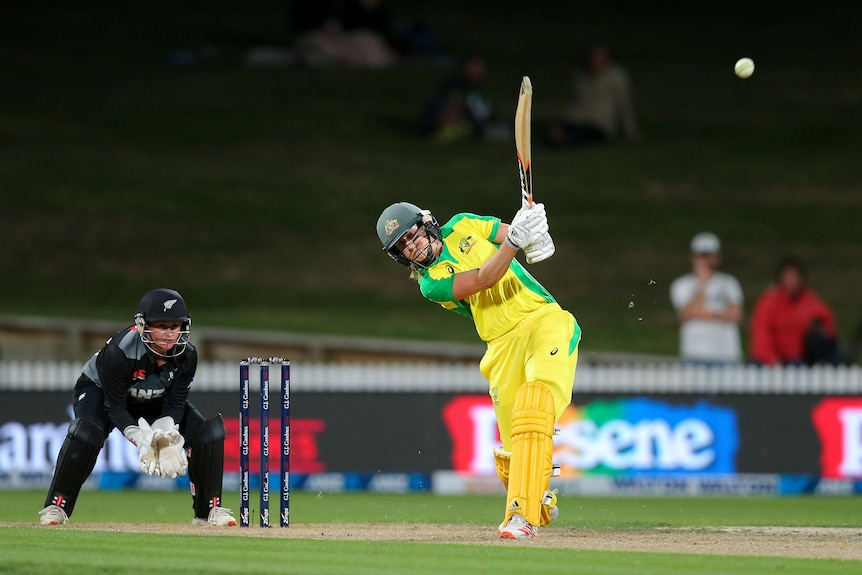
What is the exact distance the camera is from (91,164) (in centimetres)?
2688

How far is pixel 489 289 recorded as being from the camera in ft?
26.6

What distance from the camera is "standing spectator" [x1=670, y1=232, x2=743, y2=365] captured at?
13.9 metres

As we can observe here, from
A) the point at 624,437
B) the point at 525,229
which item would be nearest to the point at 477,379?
the point at 624,437

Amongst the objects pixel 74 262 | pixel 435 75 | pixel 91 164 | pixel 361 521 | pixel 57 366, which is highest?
pixel 435 75

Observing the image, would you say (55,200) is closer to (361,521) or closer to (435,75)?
(435,75)

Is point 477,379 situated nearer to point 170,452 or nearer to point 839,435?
point 839,435

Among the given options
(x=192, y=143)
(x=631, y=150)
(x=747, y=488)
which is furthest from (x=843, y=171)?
(x=747, y=488)

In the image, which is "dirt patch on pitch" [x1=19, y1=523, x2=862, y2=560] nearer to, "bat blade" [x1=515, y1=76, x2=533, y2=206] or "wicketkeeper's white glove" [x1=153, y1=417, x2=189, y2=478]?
"wicketkeeper's white glove" [x1=153, y1=417, x2=189, y2=478]

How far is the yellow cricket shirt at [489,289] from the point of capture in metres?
8.04

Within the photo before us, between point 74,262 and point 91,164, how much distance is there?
13.3 feet

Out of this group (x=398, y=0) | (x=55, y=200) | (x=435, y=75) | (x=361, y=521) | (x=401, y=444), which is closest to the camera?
(x=361, y=521)

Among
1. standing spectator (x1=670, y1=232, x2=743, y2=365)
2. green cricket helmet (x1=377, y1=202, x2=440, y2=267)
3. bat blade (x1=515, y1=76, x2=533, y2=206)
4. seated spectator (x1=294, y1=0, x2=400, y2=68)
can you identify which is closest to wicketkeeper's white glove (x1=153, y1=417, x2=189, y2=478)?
green cricket helmet (x1=377, y1=202, x2=440, y2=267)

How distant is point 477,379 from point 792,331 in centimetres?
301

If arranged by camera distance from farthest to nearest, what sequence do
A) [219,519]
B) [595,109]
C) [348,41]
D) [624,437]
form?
[348,41] → [595,109] → [624,437] → [219,519]
